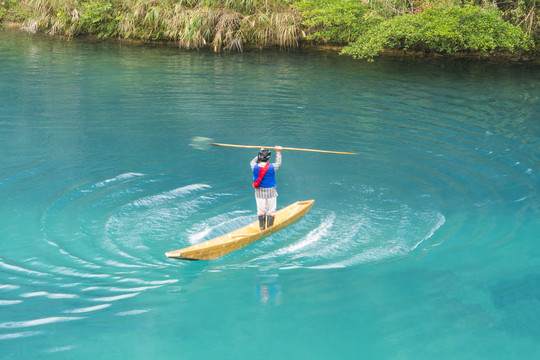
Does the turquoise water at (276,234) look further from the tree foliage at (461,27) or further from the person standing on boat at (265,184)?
the tree foliage at (461,27)

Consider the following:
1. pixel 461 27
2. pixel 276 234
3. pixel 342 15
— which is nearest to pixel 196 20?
pixel 342 15

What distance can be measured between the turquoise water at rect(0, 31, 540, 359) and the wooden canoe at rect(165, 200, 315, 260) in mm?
186

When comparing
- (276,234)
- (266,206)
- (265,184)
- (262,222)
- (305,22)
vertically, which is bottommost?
(276,234)

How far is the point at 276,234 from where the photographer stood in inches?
358

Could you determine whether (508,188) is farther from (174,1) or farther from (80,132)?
(174,1)

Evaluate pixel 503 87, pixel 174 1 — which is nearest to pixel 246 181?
pixel 503 87

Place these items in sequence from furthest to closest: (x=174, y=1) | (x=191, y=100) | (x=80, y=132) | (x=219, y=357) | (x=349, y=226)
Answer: (x=174, y=1)
(x=191, y=100)
(x=80, y=132)
(x=349, y=226)
(x=219, y=357)

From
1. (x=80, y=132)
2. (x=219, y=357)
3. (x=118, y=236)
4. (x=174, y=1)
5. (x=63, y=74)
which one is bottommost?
(x=219, y=357)

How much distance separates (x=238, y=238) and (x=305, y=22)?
18413mm

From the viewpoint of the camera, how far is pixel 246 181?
11.3 meters

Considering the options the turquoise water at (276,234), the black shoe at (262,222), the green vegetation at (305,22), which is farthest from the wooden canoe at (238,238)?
the green vegetation at (305,22)

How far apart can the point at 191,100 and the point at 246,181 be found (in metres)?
7.66

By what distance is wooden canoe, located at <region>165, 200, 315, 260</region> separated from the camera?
305 inches

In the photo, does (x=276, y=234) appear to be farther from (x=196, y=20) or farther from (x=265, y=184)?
(x=196, y=20)
